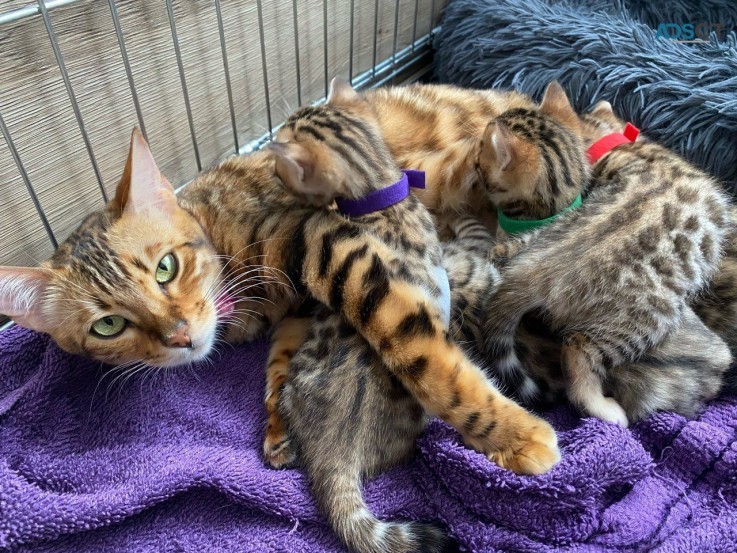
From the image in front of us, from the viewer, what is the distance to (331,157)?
3.93 feet

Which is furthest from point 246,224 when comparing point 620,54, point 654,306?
point 620,54

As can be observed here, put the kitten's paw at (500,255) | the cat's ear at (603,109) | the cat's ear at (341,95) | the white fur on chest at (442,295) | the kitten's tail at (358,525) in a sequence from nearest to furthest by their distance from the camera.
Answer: the kitten's tail at (358,525), the white fur on chest at (442,295), the kitten's paw at (500,255), the cat's ear at (341,95), the cat's ear at (603,109)

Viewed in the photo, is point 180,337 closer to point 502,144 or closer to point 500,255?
point 500,255

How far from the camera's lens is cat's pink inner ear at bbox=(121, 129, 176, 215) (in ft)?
3.63

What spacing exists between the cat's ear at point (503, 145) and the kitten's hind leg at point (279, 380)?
603mm

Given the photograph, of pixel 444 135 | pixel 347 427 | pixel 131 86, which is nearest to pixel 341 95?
pixel 444 135

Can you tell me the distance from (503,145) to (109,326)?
3.12ft

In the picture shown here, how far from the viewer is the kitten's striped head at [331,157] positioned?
1.20 m

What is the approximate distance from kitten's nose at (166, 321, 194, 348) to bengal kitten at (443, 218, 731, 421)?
1.81ft

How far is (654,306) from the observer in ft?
3.81

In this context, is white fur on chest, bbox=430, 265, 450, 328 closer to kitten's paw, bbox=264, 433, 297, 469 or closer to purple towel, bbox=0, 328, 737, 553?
purple towel, bbox=0, 328, 737, 553

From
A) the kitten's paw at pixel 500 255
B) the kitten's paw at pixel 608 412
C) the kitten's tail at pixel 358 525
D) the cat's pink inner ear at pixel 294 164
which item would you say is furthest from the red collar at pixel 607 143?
the kitten's tail at pixel 358 525

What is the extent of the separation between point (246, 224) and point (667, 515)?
1024mm

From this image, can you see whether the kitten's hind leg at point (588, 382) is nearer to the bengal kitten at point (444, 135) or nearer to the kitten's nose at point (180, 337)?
the bengal kitten at point (444, 135)
